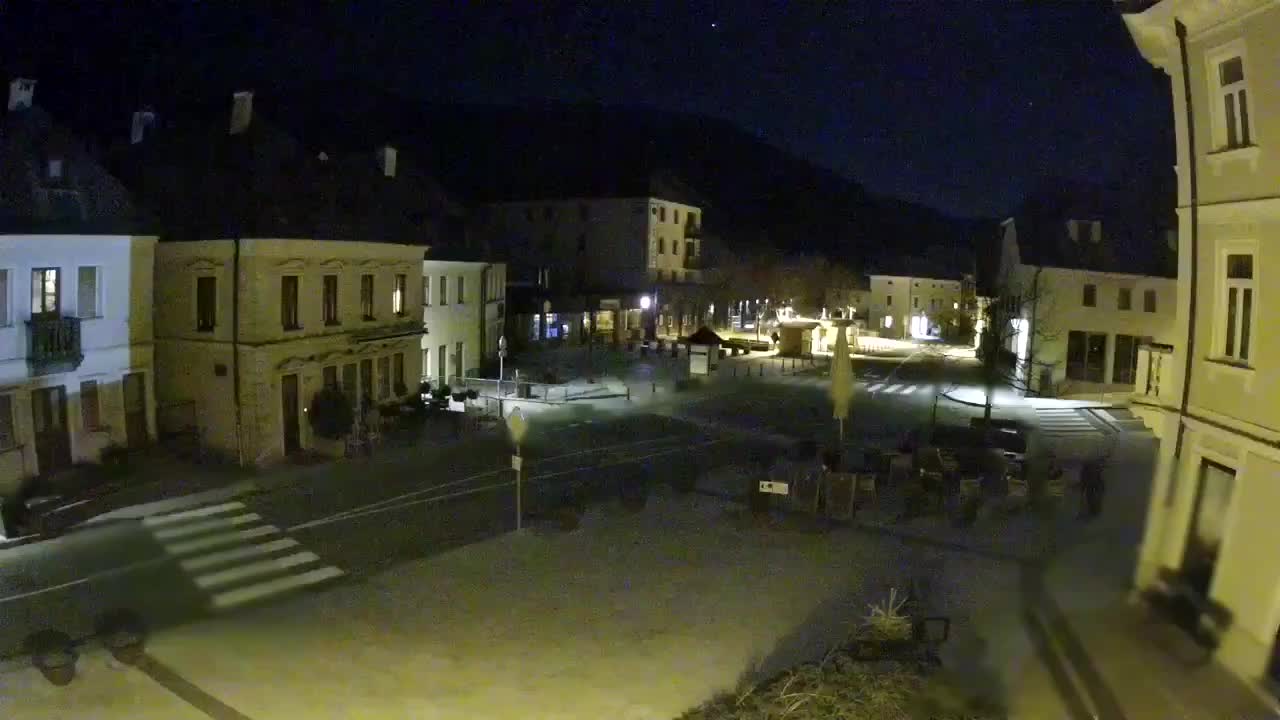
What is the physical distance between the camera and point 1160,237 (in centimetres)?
4288

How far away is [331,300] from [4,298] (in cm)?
808

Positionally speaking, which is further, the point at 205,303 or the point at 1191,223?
the point at 205,303

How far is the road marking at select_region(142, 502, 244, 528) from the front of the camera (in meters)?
18.4

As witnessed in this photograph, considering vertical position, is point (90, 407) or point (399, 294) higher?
point (399, 294)

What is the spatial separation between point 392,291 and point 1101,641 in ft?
75.3

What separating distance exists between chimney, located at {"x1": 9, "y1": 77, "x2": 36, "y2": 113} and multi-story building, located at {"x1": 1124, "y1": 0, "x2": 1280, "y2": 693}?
22.9 m

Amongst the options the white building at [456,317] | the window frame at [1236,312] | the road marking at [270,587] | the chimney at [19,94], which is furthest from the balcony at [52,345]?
the window frame at [1236,312]

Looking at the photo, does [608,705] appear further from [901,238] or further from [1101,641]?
[901,238]

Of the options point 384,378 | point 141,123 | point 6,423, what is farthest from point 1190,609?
point 141,123

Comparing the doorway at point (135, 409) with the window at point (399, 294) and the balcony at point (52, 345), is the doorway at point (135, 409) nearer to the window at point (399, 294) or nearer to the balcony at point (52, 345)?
the balcony at point (52, 345)

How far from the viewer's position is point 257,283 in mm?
24188

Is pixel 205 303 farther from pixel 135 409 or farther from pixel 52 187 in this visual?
pixel 52 187

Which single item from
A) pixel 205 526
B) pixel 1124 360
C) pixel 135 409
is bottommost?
pixel 205 526

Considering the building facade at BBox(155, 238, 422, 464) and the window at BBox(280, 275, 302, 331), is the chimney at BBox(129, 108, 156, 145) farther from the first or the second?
the window at BBox(280, 275, 302, 331)
